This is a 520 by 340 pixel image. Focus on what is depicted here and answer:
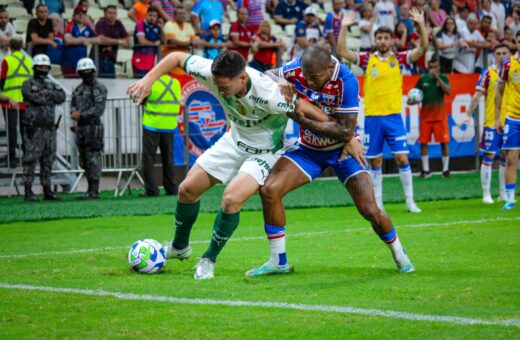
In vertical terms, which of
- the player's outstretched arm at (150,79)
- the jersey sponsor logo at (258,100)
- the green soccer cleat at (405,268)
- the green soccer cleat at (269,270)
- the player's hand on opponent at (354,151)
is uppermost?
the player's outstretched arm at (150,79)

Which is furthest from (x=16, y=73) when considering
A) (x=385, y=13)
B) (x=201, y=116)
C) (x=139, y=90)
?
(x=139, y=90)

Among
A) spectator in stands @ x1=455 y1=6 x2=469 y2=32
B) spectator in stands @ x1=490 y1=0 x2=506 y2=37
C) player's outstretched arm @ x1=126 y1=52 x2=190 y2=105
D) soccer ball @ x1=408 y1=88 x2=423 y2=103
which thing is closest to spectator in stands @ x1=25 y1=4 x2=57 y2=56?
soccer ball @ x1=408 y1=88 x2=423 y2=103

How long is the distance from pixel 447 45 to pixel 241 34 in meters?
6.11

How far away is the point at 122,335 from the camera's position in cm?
609

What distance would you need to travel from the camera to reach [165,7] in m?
22.2

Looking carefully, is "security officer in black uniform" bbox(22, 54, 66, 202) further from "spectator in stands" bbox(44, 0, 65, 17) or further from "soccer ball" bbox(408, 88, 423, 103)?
"soccer ball" bbox(408, 88, 423, 103)

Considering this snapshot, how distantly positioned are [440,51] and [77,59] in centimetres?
1000

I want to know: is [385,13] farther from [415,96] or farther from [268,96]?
[268,96]

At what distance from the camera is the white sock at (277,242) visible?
345 inches

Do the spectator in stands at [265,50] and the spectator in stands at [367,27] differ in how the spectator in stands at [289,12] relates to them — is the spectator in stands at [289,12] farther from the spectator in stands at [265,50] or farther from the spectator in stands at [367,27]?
the spectator in stands at [265,50]

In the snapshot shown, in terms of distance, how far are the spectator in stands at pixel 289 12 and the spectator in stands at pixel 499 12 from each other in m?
6.83

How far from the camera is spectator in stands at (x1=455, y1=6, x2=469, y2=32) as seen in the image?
1054 inches

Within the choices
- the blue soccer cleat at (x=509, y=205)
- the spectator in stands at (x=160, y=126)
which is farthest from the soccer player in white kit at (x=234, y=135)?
the spectator in stands at (x=160, y=126)

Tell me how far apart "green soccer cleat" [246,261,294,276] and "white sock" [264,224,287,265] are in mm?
39
